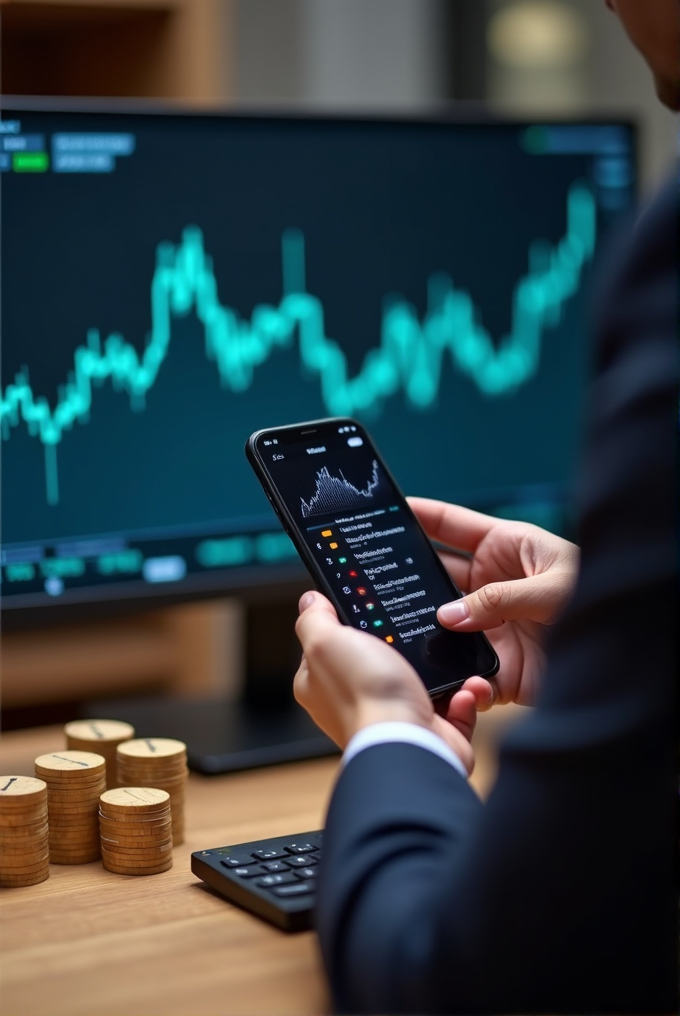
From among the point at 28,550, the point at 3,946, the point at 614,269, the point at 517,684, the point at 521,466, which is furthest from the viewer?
the point at 521,466

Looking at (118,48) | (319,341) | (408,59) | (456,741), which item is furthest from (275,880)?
(408,59)

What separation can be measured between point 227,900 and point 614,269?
16.7 inches

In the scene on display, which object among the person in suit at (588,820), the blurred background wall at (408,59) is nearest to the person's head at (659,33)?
the person in suit at (588,820)

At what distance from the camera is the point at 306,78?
227 centimetres

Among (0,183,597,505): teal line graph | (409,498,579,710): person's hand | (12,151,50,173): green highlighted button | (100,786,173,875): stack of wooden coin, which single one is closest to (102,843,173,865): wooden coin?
(100,786,173,875): stack of wooden coin

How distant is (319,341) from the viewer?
3.50 feet

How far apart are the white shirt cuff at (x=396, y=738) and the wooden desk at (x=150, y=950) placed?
13cm

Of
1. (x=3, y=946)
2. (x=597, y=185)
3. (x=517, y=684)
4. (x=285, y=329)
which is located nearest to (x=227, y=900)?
(x=3, y=946)

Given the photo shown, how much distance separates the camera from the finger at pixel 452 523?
0.89 metres

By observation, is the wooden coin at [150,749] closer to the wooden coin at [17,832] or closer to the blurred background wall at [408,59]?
the wooden coin at [17,832]

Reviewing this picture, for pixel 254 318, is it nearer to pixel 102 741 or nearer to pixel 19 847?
pixel 102 741

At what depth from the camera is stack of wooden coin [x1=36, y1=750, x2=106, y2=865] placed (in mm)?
768

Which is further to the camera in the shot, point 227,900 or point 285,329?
point 285,329

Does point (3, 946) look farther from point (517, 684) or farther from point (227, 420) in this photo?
Answer: point (227, 420)
